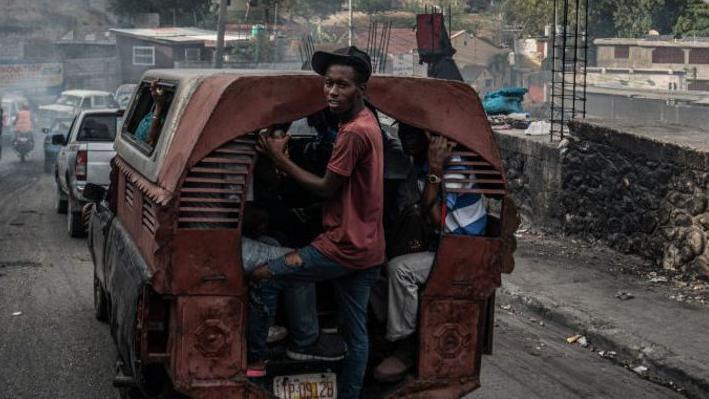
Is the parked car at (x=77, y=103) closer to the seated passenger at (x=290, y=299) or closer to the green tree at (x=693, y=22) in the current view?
the green tree at (x=693, y=22)

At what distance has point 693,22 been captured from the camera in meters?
50.2

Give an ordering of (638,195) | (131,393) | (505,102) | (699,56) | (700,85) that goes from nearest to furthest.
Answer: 1. (131,393)
2. (638,195)
3. (505,102)
4. (700,85)
5. (699,56)

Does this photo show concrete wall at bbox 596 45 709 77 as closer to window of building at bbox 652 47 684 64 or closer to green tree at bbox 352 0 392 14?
window of building at bbox 652 47 684 64

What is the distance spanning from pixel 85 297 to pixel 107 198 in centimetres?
263

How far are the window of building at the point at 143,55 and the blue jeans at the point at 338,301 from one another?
175ft

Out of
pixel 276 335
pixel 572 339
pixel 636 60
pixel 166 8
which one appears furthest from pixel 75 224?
pixel 166 8

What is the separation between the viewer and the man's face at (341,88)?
5180mm

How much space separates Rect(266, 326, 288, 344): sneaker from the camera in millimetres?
5582

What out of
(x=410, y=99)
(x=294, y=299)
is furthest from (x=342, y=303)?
(x=410, y=99)

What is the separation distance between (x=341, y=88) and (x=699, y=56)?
136 feet

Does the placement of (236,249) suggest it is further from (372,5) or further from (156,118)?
(372,5)

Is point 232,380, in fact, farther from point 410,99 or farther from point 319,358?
point 410,99

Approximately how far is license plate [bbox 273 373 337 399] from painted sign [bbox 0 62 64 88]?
51.4 metres

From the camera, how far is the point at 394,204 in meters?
6.12
